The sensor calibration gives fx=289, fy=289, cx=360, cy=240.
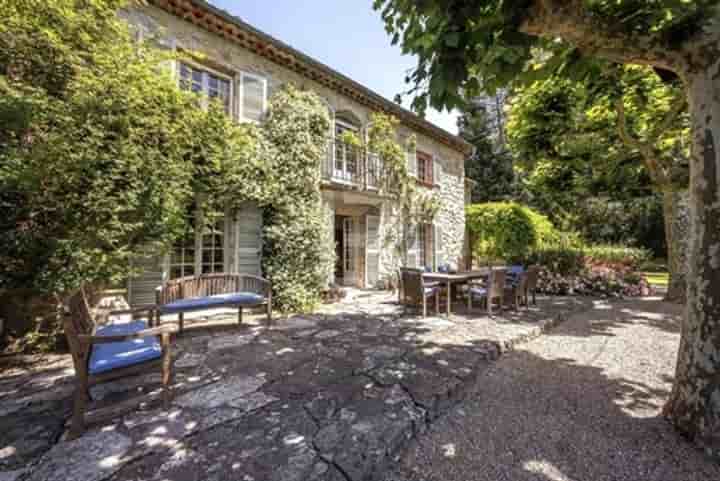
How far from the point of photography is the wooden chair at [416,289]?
5516 millimetres

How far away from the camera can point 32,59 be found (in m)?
3.67

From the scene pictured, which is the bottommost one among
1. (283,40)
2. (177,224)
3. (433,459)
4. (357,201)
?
(433,459)

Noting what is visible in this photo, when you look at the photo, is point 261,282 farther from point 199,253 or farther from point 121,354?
point 121,354

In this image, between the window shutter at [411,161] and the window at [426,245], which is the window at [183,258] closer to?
the window shutter at [411,161]

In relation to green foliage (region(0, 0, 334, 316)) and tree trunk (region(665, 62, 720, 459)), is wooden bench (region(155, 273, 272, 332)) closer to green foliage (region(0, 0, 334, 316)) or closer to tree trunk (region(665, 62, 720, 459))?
green foliage (region(0, 0, 334, 316))

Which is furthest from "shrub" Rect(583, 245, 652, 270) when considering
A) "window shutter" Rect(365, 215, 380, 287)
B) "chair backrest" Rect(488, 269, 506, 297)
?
"window shutter" Rect(365, 215, 380, 287)

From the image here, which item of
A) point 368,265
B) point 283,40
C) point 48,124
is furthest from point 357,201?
point 48,124

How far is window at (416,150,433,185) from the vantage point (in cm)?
1073

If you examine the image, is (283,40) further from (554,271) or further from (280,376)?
(554,271)

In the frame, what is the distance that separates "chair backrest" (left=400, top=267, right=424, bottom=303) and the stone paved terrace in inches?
45.4

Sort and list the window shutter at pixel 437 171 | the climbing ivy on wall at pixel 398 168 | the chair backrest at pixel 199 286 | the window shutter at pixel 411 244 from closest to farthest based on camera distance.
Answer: the chair backrest at pixel 199 286
the climbing ivy on wall at pixel 398 168
the window shutter at pixel 411 244
the window shutter at pixel 437 171

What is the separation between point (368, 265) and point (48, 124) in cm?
703

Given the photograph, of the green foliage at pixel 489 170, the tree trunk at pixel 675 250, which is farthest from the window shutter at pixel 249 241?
the green foliage at pixel 489 170

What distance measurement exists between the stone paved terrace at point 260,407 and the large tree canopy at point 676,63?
1.69 meters
